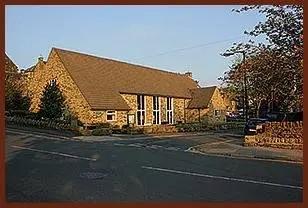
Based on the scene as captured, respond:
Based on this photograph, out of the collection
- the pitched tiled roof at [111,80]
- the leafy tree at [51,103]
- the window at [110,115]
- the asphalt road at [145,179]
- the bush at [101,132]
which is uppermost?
the pitched tiled roof at [111,80]

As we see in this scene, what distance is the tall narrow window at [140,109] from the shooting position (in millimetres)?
39094

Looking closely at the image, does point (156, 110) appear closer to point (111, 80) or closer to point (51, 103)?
point (111, 80)

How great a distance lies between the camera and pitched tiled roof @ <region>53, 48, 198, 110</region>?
33.2 metres

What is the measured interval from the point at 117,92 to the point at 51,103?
6.92 meters

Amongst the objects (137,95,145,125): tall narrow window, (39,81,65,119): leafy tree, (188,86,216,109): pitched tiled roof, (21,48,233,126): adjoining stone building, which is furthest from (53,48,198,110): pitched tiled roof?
(39,81,65,119): leafy tree

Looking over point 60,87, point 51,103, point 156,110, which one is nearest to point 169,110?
point 156,110

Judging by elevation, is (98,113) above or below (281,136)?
above

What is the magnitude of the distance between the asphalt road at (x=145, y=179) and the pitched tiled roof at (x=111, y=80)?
58.7 feet

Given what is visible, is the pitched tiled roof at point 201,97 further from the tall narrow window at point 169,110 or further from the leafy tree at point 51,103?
the leafy tree at point 51,103

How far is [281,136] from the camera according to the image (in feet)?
62.7

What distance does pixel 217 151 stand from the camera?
17.8 metres

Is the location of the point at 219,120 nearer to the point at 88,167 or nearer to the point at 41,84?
the point at 41,84

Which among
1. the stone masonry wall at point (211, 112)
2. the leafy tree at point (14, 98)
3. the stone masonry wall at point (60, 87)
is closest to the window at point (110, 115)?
the stone masonry wall at point (60, 87)

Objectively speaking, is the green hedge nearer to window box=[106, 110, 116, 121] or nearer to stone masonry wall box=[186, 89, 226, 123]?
stone masonry wall box=[186, 89, 226, 123]
